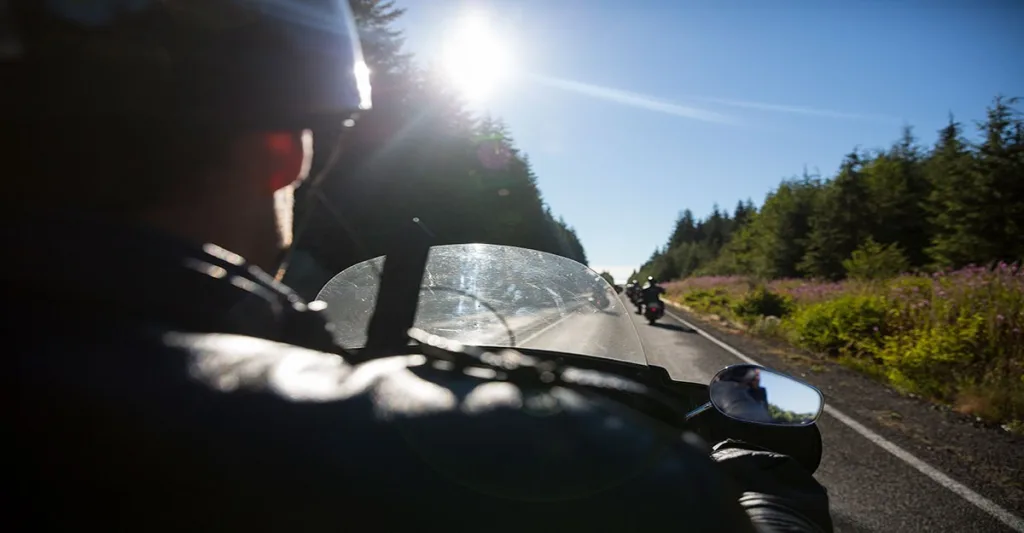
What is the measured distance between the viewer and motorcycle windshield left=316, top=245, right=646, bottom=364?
178 centimetres

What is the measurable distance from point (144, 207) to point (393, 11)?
2580 cm

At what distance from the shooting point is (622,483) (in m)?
0.60

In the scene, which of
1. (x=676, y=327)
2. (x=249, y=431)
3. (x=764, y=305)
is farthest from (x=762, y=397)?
(x=764, y=305)

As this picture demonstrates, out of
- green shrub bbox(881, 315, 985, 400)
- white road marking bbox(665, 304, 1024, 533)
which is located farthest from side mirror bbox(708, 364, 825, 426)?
green shrub bbox(881, 315, 985, 400)

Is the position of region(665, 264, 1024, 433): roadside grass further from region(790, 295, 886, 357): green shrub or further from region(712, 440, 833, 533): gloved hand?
region(712, 440, 833, 533): gloved hand

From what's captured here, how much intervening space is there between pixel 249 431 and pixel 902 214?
44.2 m

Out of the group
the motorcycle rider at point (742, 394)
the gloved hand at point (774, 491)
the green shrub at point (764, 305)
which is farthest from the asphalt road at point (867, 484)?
the green shrub at point (764, 305)

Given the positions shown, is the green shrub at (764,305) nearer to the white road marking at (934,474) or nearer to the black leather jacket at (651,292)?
the black leather jacket at (651,292)

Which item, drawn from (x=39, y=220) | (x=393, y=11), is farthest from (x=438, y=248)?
(x=393, y=11)

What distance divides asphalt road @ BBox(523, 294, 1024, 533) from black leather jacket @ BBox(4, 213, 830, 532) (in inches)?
47.0

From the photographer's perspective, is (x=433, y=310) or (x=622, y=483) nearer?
(x=622, y=483)

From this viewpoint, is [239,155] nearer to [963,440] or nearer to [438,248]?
[438,248]

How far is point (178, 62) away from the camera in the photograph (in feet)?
2.75

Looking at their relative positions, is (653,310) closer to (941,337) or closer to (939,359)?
(941,337)
